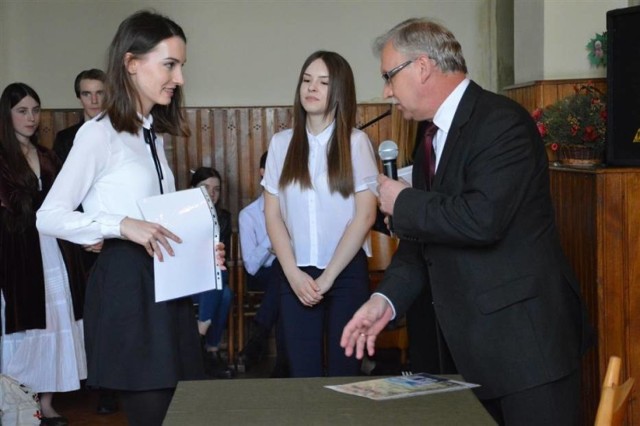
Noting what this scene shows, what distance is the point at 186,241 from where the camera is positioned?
3.09m

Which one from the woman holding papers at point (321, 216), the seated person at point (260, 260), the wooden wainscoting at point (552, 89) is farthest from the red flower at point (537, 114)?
the seated person at point (260, 260)

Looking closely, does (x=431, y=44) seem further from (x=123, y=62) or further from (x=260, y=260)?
(x=260, y=260)

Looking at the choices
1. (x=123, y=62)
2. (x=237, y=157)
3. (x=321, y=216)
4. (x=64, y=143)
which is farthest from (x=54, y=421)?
(x=123, y=62)

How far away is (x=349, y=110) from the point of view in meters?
4.24

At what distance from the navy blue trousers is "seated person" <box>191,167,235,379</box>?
263 centimetres

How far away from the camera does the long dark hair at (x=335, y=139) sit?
13.7 ft

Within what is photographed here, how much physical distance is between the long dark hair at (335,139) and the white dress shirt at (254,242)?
247cm

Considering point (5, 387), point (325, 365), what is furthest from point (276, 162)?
point (5, 387)

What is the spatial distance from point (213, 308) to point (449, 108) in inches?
165

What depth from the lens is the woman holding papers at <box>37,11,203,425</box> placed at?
9.65 feet

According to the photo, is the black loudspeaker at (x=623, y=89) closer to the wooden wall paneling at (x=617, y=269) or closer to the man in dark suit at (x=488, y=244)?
the wooden wall paneling at (x=617, y=269)

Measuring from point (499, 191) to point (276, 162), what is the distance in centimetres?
185

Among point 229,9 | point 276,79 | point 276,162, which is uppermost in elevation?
point 229,9

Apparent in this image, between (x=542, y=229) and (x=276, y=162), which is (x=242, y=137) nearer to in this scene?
(x=276, y=162)
